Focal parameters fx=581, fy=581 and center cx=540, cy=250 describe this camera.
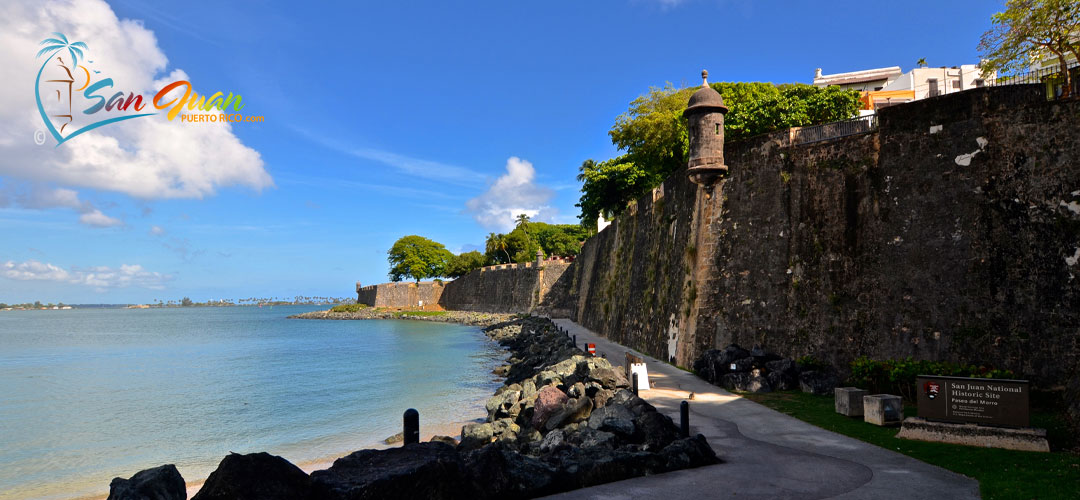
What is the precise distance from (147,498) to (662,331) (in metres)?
21.7

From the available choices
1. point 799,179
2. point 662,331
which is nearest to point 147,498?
point 799,179

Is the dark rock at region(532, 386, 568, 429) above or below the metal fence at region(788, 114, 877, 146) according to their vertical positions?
below

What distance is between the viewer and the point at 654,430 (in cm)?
1127

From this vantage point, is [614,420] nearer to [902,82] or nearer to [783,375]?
[783,375]

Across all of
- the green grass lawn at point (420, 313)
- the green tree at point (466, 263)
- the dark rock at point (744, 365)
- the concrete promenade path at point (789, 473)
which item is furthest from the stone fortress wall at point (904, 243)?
the green tree at point (466, 263)

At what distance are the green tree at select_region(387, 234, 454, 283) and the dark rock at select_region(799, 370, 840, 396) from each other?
96684 millimetres

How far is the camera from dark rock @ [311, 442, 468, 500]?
708 cm

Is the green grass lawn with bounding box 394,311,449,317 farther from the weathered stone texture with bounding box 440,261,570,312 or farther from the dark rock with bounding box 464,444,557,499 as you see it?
the dark rock with bounding box 464,444,557,499

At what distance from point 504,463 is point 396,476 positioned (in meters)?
1.73

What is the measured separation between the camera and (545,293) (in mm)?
72500

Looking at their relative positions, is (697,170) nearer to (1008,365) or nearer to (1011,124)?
(1011,124)

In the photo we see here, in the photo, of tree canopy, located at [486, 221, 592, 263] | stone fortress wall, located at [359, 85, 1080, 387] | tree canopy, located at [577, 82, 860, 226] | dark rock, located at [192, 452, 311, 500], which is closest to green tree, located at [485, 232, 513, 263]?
tree canopy, located at [486, 221, 592, 263]

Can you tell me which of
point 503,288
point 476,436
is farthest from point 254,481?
point 503,288

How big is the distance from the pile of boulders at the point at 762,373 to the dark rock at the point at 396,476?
12038 mm
